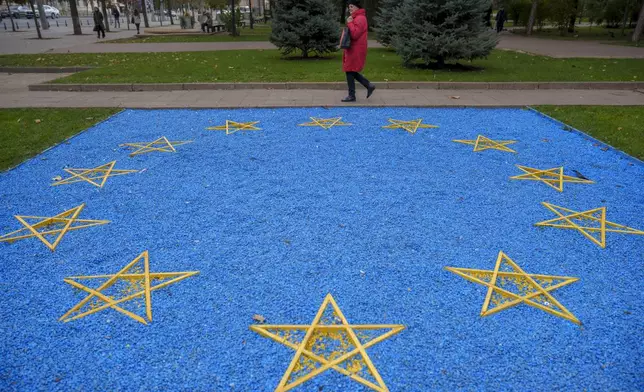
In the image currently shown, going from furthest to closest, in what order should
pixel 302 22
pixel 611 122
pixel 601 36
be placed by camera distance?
1. pixel 601 36
2. pixel 302 22
3. pixel 611 122

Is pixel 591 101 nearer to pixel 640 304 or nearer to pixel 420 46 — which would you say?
pixel 420 46

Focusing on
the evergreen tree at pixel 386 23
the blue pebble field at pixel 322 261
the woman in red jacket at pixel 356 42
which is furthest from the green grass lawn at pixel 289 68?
the blue pebble field at pixel 322 261

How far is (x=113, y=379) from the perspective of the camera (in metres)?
2.75

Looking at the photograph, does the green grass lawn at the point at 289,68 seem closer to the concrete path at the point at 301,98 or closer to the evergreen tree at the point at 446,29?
the evergreen tree at the point at 446,29

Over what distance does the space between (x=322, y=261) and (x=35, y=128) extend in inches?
282

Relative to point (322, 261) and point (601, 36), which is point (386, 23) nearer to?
point (322, 261)

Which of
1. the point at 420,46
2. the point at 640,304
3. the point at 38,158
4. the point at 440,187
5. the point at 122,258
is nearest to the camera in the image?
the point at 640,304

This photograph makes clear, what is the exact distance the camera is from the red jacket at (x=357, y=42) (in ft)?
30.7

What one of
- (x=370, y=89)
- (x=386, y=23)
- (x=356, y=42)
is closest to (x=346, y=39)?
(x=356, y=42)

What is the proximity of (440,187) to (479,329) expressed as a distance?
2757 mm

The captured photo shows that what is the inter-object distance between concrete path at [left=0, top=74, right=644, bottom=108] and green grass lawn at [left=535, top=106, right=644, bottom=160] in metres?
0.68

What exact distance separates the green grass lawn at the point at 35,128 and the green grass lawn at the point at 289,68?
11.0ft

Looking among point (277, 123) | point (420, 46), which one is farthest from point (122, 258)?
point (420, 46)

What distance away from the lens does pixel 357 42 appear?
31.3 feet
